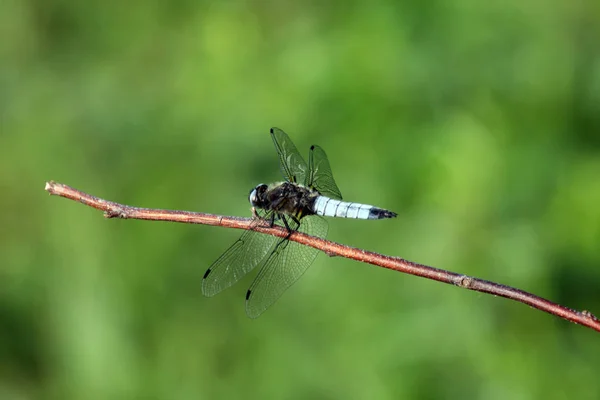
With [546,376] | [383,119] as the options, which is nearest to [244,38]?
[383,119]

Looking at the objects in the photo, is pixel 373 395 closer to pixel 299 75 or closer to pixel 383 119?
pixel 383 119

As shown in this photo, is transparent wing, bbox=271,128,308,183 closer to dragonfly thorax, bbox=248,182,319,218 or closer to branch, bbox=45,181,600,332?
dragonfly thorax, bbox=248,182,319,218

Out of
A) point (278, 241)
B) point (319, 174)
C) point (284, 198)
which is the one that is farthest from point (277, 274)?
point (319, 174)

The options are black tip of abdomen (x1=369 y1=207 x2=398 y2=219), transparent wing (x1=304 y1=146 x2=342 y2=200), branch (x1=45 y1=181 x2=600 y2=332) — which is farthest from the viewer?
transparent wing (x1=304 y1=146 x2=342 y2=200)

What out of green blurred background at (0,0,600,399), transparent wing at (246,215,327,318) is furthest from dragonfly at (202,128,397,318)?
green blurred background at (0,0,600,399)

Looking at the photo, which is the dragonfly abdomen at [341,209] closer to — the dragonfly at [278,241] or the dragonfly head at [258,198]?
the dragonfly at [278,241]

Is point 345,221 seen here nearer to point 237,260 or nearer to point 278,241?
point 278,241
